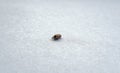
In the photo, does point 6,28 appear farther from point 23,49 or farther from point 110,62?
point 110,62

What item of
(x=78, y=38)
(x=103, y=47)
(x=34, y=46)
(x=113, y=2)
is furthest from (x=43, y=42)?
(x=113, y=2)

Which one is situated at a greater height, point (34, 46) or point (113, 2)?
point (113, 2)

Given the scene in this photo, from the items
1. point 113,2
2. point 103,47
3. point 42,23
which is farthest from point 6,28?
point 113,2

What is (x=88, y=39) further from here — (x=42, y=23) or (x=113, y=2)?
(x=113, y=2)

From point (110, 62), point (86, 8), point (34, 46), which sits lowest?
point (110, 62)

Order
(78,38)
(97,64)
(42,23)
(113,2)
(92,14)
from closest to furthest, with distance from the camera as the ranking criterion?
(97,64), (78,38), (42,23), (92,14), (113,2)

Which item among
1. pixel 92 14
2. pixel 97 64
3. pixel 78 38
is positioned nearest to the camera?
pixel 97 64

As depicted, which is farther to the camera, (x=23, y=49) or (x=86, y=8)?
(x=86, y=8)
